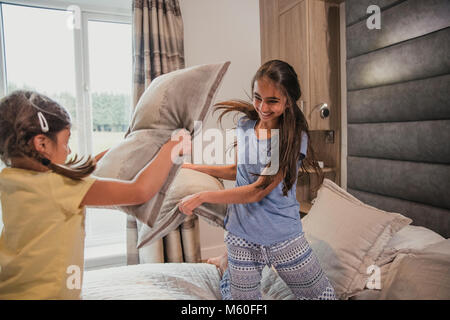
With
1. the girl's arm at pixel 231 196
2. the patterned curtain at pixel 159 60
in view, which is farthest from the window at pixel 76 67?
the girl's arm at pixel 231 196

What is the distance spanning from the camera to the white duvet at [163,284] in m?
1.05

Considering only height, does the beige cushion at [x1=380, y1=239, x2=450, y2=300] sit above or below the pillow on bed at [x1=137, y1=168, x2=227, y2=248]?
below

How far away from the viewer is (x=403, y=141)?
4.81 feet

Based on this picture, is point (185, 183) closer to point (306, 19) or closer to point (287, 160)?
point (287, 160)

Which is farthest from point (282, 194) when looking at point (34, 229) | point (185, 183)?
point (34, 229)

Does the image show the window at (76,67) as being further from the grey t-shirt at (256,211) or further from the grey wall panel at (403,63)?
the grey wall panel at (403,63)

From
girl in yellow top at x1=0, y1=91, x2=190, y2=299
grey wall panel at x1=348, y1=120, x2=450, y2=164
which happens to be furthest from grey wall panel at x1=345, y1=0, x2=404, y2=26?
girl in yellow top at x1=0, y1=91, x2=190, y2=299

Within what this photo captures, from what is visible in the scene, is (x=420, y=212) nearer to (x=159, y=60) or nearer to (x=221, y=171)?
(x=221, y=171)

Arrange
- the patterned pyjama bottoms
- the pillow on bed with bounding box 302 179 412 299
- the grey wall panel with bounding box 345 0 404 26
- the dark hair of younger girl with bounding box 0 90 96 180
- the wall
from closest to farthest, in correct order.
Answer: the dark hair of younger girl with bounding box 0 90 96 180, the patterned pyjama bottoms, the pillow on bed with bounding box 302 179 412 299, the grey wall panel with bounding box 345 0 404 26, the wall

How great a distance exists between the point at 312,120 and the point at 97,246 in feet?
4.88

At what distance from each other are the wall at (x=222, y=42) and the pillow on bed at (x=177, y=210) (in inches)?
60.3

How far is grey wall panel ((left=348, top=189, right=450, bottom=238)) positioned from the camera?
1.30 m

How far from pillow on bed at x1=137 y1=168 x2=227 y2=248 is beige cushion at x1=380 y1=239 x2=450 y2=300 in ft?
1.99

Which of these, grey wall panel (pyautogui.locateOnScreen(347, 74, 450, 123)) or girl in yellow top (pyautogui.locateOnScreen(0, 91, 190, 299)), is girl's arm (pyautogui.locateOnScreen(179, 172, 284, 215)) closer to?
girl in yellow top (pyautogui.locateOnScreen(0, 91, 190, 299))
